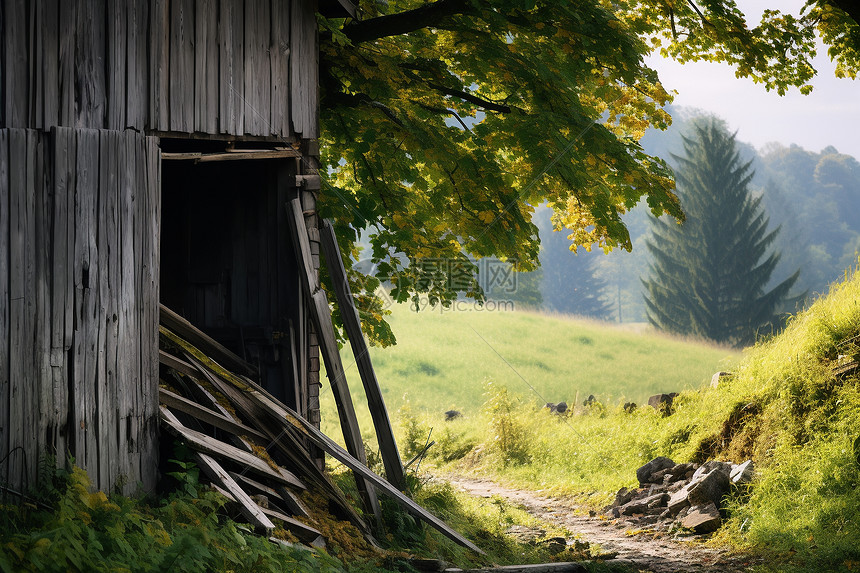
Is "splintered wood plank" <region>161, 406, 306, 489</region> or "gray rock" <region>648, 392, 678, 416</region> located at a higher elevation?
"splintered wood plank" <region>161, 406, 306, 489</region>

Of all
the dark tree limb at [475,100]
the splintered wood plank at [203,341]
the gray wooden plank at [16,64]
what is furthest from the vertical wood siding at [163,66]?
the dark tree limb at [475,100]

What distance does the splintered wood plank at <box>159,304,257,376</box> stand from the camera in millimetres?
7109

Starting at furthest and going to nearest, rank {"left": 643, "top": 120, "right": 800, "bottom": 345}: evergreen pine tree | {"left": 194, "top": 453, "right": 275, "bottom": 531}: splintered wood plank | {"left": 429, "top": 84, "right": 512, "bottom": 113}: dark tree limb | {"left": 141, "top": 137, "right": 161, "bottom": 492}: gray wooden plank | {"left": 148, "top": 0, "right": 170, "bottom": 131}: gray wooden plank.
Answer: {"left": 643, "top": 120, "right": 800, "bottom": 345}: evergreen pine tree → {"left": 429, "top": 84, "right": 512, "bottom": 113}: dark tree limb → {"left": 148, "top": 0, "right": 170, "bottom": 131}: gray wooden plank → {"left": 141, "top": 137, "right": 161, "bottom": 492}: gray wooden plank → {"left": 194, "top": 453, "right": 275, "bottom": 531}: splintered wood plank

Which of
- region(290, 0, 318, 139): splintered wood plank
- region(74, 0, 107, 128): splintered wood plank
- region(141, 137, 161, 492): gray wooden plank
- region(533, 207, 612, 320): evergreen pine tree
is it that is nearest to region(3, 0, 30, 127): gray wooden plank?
region(74, 0, 107, 128): splintered wood plank

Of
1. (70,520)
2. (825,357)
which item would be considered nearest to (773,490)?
(825,357)

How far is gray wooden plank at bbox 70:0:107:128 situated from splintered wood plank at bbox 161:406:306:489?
2.47 m

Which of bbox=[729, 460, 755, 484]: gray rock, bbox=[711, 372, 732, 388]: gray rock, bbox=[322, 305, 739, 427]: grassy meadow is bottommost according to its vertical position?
bbox=[322, 305, 739, 427]: grassy meadow

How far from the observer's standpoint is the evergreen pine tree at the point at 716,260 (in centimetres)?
5062

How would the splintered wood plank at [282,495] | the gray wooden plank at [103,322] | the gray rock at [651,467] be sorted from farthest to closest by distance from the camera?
1. the gray rock at [651,467]
2. the splintered wood plank at [282,495]
3. the gray wooden plank at [103,322]

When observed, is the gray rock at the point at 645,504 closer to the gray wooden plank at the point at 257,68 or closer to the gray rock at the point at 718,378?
the gray rock at the point at 718,378

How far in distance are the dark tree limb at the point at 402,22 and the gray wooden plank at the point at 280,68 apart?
1974mm

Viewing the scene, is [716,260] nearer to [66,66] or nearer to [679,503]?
[679,503]

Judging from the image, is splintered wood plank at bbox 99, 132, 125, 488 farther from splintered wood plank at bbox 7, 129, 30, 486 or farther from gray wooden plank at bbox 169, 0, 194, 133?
gray wooden plank at bbox 169, 0, 194, 133

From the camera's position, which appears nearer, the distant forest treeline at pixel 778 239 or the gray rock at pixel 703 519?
the gray rock at pixel 703 519
